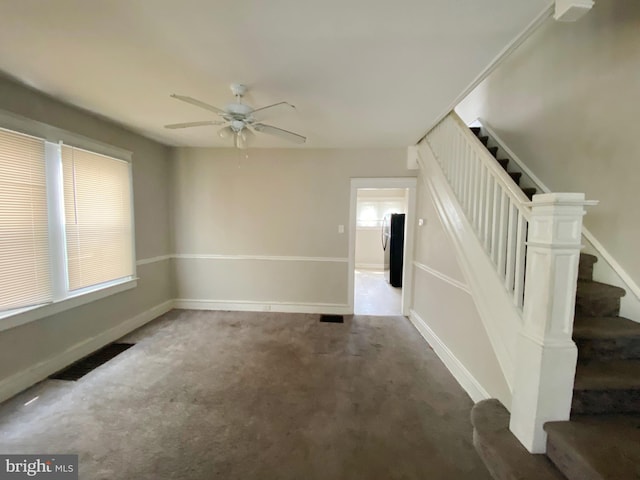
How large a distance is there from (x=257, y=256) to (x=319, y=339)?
1642 mm

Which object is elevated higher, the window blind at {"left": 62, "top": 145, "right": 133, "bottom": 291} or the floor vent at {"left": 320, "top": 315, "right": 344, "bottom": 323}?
the window blind at {"left": 62, "top": 145, "right": 133, "bottom": 291}

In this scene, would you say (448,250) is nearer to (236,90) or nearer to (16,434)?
(236,90)

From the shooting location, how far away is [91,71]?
1.94 metres

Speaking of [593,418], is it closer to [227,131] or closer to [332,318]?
[332,318]

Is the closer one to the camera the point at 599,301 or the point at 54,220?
the point at 599,301

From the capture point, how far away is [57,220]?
246 centimetres

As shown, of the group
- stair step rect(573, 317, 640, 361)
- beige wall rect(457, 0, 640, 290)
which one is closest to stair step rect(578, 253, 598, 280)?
beige wall rect(457, 0, 640, 290)

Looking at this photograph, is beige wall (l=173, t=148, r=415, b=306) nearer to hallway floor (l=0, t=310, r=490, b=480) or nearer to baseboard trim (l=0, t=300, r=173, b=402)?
baseboard trim (l=0, t=300, r=173, b=402)

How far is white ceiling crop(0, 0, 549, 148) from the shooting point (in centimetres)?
133

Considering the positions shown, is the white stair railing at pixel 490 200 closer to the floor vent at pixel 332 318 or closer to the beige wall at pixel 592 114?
the beige wall at pixel 592 114

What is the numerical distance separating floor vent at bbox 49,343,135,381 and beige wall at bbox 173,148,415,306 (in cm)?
138

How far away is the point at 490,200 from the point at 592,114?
1.01 meters

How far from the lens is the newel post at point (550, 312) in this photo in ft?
4.08

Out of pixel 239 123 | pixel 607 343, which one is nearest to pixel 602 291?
pixel 607 343
